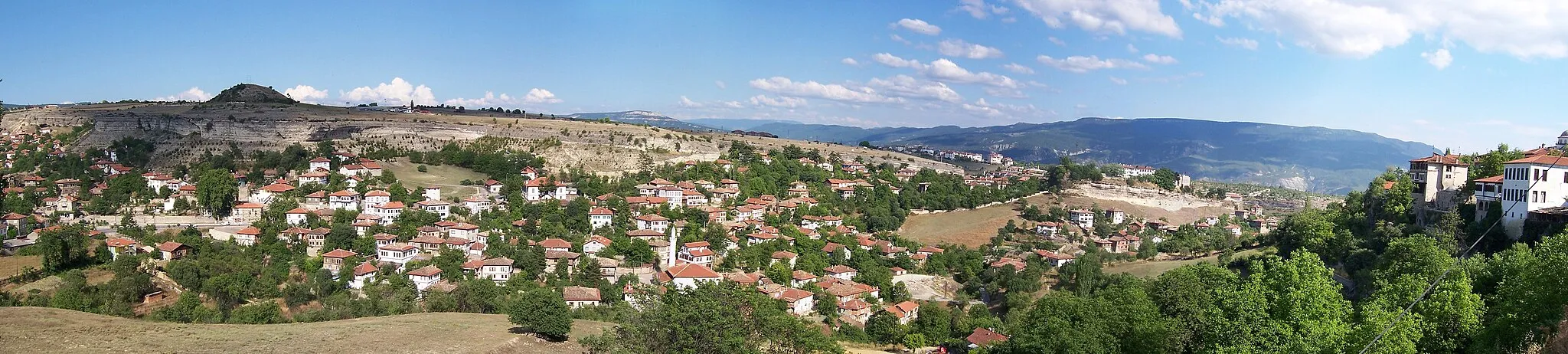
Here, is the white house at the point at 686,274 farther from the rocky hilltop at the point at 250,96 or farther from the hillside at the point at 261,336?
the rocky hilltop at the point at 250,96

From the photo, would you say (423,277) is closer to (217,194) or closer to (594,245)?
(594,245)

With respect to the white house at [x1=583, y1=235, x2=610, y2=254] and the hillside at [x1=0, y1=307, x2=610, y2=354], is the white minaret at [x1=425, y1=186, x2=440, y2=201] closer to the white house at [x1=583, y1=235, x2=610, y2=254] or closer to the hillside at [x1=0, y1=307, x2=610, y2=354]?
the white house at [x1=583, y1=235, x2=610, y2=254]

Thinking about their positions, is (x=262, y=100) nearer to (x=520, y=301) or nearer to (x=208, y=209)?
(x=208, y=209)

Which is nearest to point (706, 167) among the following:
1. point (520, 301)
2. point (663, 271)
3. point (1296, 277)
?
point (663, 271)

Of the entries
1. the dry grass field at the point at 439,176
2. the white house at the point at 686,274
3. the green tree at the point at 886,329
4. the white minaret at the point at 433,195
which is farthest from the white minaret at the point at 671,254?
the dry grass field at the point at 439,176

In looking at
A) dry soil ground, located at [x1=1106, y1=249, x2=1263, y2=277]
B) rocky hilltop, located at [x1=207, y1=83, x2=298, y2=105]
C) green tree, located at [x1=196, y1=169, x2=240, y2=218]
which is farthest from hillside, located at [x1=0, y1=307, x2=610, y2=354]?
rocky hilltop, located at [x1=207, y1=83, x2=298, y2=105]

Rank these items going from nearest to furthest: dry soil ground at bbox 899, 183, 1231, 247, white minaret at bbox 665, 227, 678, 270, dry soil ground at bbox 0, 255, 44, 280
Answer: dry soil ground at bbox 0, 255, 44, 280 < white minaret at bbox 665, 227, 678, 270 < dry soil ground at bbox 899, 183, 1231, 247
